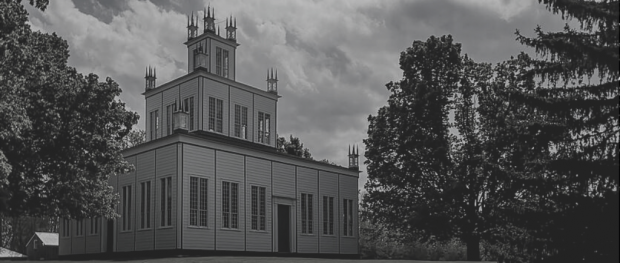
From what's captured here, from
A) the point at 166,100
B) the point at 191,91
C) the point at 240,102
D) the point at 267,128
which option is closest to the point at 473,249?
the point at 267,128

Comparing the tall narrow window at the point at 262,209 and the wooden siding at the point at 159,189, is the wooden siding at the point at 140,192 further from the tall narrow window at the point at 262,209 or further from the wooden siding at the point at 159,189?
the tall narrow window at the point at 262,209

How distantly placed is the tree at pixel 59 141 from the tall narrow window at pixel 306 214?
13.6m

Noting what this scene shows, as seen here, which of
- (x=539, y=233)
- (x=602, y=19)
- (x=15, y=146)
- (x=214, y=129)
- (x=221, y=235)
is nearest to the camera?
(x=602, y=19)

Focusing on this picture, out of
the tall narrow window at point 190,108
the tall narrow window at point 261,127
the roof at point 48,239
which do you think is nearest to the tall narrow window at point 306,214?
the tall narrow window at point 261,127

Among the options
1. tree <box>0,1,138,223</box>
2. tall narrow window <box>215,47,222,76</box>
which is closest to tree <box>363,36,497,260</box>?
tall narrow window <box>215,47,222,76</box>

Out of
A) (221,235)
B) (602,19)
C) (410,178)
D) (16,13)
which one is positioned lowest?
(221,235)

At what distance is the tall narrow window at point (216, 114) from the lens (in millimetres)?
40781

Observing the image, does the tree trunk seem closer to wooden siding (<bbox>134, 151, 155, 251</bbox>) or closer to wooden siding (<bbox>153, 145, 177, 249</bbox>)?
wooden siding (<bbox>153, 145, 177, 249</bbox>)

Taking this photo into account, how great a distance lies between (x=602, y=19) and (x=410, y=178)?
2250cm

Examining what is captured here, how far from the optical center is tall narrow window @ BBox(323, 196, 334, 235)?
4241cm

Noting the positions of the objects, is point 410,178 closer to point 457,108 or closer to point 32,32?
point 457,108

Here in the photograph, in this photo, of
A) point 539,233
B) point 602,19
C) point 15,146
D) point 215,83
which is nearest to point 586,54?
point 602,19

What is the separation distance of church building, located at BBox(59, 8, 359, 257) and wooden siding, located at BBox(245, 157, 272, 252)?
55mm

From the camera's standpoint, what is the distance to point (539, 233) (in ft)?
66.0
